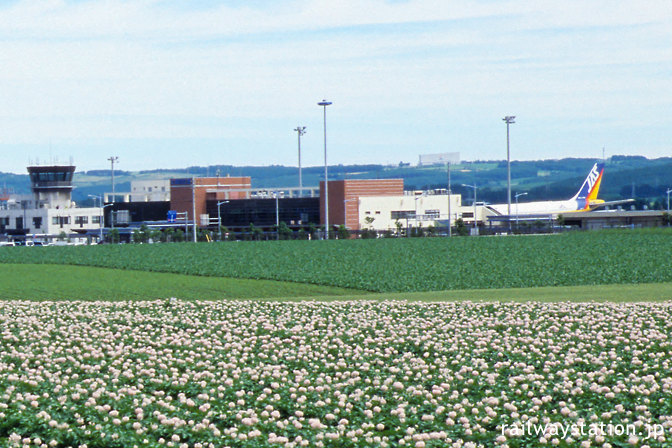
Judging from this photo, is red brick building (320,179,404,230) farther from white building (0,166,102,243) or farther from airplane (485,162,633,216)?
white building (0,166,102,243)

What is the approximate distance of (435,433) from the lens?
12.3m

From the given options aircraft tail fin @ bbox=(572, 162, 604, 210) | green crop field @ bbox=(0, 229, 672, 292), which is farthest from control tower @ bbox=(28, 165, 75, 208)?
aircraft tail fin @ bbox=(572, 162, 604, 210)

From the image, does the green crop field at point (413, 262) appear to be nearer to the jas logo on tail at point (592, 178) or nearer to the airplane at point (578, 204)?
the jas logo on tail at point (592, 178)

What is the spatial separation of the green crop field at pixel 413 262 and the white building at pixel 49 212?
270 ft

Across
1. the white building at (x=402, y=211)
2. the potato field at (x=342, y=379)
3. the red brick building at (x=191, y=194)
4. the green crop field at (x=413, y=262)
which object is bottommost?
the potato field at (x=342, y=379)

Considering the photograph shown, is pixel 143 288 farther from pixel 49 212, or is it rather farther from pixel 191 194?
pixel 49 212

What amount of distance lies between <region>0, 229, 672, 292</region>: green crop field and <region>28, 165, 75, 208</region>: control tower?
8889 centimetres

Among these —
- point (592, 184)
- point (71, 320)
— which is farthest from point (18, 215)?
point (71, 320)

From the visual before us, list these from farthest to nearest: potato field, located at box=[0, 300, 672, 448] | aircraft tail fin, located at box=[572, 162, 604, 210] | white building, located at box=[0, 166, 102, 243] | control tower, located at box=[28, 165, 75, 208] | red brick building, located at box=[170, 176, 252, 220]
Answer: aircraft tail fin, located at box=[572, 162, 604, 210], control tower, located at box=[28, 165, 75, 208], white building, located at box=[0, 166, 102, 243], red brick building, located at box=[170, 176, 252, 220], potato field, located at box=[0, 300, 672, 448]

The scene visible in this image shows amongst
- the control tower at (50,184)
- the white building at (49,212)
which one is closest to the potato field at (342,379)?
the white building at (49,212)

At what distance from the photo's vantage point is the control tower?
16225cm

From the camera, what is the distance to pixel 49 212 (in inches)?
6127

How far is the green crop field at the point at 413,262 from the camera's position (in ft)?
141

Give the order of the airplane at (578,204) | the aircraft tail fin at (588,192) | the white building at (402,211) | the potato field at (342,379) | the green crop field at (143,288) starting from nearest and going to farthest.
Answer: the potato field at (342,379) → the green crop field at (143,288) → the white building at (402,211) → the airplane at (578,204) → the aircraft tail fin at (588,192)
